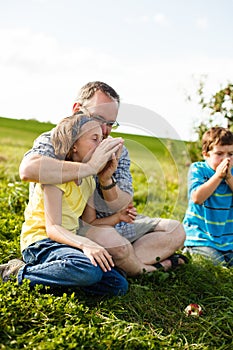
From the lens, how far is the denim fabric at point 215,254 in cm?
432

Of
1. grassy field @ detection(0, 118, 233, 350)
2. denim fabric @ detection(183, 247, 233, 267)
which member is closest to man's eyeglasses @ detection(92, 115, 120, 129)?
grassy field @ detection(0, 118, 233, 350)

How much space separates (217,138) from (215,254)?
37.3 inches

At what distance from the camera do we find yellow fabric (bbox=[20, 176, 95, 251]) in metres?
3.30

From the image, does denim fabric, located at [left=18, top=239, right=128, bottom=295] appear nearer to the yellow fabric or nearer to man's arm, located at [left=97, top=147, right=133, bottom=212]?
the yellow fabric

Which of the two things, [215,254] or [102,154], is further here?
[215,254]

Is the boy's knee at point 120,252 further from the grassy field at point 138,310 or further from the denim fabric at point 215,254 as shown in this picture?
the denim fabric at point 215,254

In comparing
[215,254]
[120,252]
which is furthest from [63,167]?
[215,254]

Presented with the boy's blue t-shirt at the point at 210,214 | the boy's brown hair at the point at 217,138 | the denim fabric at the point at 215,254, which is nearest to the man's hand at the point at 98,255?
the denim fabric at the point at 215,254

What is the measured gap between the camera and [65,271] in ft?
10.0

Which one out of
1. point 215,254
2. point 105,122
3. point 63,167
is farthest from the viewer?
point 215,254

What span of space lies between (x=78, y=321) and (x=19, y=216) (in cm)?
208

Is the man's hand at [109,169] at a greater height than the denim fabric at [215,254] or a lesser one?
greater

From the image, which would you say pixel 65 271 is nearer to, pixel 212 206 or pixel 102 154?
pixel 102 154

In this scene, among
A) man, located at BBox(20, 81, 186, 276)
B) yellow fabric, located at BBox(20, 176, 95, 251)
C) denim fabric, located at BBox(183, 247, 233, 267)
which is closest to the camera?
man, located at BBox(20, 81, 186, 276)
